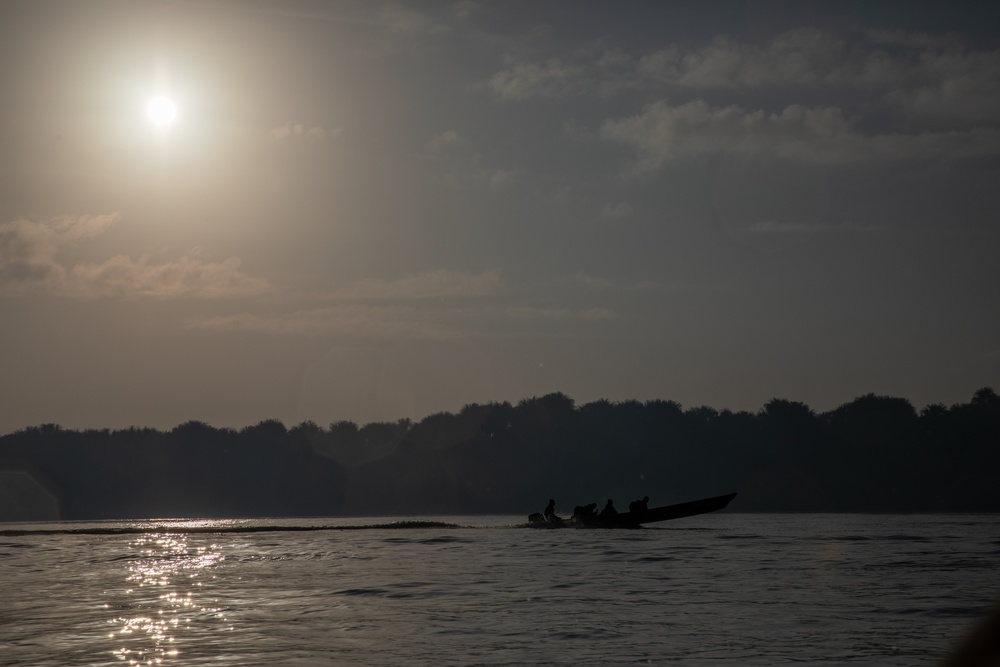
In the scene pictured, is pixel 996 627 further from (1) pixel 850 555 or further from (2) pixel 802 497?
(2) pixel 802 497

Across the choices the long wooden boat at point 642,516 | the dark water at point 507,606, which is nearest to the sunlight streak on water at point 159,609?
the dark water at point 507,606

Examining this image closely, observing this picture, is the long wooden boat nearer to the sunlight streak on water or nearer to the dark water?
the dark water

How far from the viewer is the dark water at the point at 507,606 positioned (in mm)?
17797

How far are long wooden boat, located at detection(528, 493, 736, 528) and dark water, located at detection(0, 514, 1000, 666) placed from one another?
13.9 metres

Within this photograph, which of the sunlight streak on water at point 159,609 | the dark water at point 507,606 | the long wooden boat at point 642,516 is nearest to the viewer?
the dark water at point 507,606

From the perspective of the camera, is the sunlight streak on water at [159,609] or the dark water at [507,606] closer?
the dark water at [507,606]

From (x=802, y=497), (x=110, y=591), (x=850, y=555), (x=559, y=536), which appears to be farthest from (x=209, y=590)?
(x=802, y=497)

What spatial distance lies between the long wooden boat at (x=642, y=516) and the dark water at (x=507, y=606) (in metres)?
13.9

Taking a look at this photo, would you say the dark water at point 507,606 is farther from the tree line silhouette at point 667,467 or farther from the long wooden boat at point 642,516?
the tree line silhouette at point 667,467

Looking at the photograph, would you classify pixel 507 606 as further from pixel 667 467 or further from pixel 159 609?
pixel 667 467

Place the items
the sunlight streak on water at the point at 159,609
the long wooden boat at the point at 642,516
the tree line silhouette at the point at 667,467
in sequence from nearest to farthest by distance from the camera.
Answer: the sunlight streak on water at the point at 159,609 < the long wooden boat at the point at 642,516 < the tree line silhouette at the point at 667,467

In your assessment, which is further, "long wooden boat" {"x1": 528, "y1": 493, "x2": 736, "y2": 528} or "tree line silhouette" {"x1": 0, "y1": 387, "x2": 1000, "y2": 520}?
"tree line silhouette" {"x1": 0, "y1": 387, "x2": 1000, "y2": 520}

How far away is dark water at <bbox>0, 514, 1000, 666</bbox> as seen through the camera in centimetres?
1780

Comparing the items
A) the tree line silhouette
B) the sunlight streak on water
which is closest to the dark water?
the sunlight streak on water
